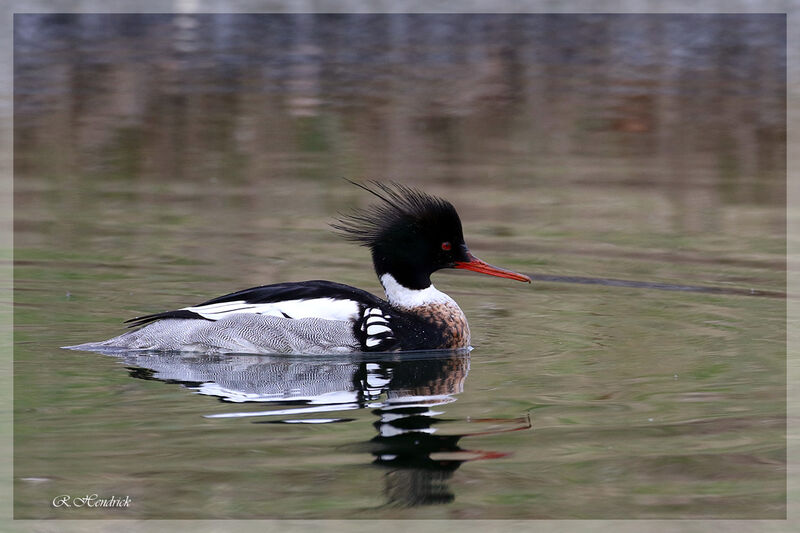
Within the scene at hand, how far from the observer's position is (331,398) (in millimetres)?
7633

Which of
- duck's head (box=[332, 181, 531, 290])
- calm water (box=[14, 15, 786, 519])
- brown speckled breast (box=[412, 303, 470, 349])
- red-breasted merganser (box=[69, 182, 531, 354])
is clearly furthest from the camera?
duck's head (box=[332, 181, 531, 290])

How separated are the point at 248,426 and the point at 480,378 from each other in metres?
1.75

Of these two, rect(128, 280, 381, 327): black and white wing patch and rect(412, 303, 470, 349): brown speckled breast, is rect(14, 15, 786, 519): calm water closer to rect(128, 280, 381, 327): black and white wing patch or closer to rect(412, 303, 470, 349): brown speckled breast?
rect(412, 303, 470, 349): brown speckled breast

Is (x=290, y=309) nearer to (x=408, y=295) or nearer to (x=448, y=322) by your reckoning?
(x=408, y=295)

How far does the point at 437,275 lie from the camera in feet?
37.4

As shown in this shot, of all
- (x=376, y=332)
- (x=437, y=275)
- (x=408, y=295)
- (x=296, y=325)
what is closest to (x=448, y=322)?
(x=408, y=295)

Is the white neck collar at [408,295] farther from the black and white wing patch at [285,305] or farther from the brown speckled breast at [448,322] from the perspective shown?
the black and white wing patch at [285,305]

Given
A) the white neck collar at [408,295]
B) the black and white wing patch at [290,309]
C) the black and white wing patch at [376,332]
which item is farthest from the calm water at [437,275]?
the white neck collar at [408,295]

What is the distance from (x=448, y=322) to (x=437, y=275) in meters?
2.50

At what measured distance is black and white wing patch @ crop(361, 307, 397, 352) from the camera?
870cm

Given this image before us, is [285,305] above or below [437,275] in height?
above

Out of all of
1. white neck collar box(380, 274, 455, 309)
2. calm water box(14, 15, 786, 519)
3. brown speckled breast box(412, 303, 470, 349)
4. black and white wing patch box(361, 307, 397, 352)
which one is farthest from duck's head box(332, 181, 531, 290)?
calm water box(14, 15, 786, 519)

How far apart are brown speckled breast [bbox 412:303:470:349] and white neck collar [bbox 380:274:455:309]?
0.15ft

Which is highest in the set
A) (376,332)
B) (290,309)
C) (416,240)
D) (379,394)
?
(416,240)
